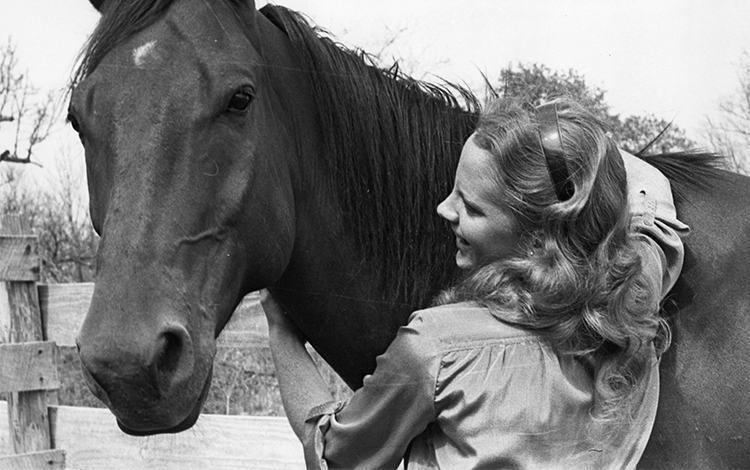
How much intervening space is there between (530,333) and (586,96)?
0.74 meters

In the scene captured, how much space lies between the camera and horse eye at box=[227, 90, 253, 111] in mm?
1612

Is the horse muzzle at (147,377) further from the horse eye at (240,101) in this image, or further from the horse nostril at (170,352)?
the horse eye at (240,101)

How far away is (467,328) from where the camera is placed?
1.37m

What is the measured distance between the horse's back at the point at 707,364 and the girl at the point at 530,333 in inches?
7.8

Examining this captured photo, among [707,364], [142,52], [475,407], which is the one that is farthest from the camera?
[707,364]

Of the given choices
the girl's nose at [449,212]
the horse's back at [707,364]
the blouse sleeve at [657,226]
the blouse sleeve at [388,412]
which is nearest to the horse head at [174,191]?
the blouse sleeve at [388,412]

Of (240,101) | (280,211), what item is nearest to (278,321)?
(280,211)

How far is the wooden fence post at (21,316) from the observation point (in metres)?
4.28

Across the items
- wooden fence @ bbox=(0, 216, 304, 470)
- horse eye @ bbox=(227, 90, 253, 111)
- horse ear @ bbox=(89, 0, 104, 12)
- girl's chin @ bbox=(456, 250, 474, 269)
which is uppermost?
horse ear @ bbox=(89, 0, 104, 12)

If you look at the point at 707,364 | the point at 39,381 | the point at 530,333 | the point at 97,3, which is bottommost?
the point at 39,381

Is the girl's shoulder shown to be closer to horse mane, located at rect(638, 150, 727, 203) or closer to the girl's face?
the girl's face

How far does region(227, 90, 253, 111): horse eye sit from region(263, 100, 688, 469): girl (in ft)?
1.56

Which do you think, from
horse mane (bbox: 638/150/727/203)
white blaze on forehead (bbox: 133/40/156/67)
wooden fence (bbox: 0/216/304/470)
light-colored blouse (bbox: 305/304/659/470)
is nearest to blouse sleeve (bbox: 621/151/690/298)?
horse mane (bbox: 638/150/727/203)

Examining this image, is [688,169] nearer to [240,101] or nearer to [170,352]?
[240,101]
